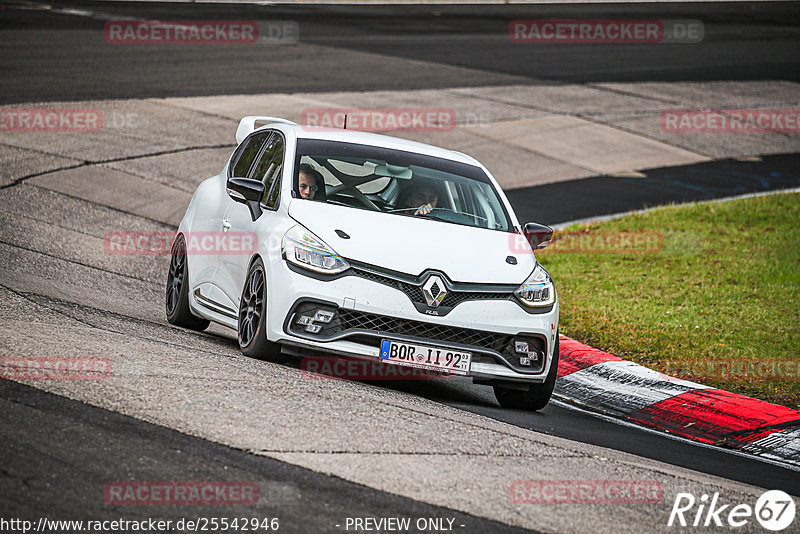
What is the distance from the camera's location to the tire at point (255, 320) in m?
7.82

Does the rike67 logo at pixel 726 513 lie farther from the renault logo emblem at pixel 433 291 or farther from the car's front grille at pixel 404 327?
the renault logo emblem at pixel 433 291

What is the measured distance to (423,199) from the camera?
880 cm

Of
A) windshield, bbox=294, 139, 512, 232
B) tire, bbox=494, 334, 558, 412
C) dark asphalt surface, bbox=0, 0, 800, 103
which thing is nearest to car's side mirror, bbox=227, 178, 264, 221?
windshield, bbox=294, 139, 512, 232

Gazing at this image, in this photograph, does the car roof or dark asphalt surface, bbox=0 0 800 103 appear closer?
the car roof

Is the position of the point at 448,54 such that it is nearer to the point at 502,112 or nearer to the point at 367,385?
the point at 502,112

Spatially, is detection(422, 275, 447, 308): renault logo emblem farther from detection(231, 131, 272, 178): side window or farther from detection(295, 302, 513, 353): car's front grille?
detection(231, 131, 272, 178): side window

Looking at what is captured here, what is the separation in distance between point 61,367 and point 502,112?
54.1ft

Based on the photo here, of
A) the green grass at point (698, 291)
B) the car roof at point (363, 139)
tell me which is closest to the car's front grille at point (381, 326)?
the car roof at point (363, 139)

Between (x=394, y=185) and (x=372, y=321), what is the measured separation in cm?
163

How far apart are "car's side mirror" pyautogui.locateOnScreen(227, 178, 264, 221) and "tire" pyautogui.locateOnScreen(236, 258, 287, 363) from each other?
0.54 meters

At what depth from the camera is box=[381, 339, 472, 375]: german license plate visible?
7527 millimetres

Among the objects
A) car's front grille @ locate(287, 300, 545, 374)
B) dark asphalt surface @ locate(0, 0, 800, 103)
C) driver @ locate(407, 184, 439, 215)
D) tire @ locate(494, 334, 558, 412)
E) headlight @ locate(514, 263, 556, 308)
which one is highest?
dark asphalt surface @ locate(0, 0, 800, 103)

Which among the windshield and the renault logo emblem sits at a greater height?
the windshield

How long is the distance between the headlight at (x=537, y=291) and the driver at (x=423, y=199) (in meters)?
0.99
